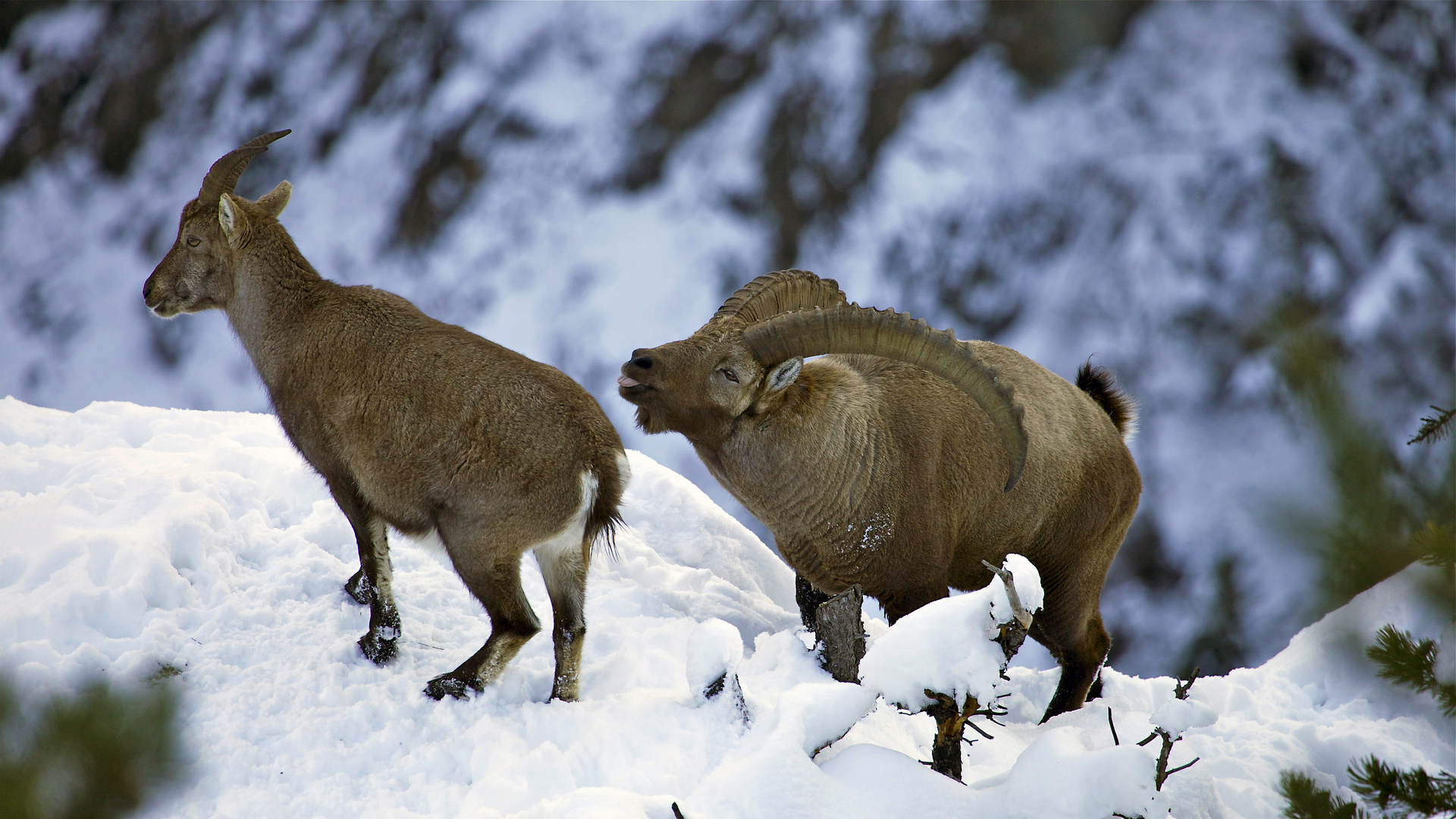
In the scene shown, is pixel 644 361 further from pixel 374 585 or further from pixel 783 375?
pixel 374 585

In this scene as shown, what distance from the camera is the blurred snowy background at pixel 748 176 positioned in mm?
9844

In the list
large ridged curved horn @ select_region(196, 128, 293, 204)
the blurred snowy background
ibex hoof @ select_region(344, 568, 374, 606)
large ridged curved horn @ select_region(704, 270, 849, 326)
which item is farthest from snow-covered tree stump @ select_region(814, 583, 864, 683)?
the blurred snowy background

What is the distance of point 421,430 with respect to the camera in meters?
4.30

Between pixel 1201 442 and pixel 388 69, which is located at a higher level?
pixel 388 69

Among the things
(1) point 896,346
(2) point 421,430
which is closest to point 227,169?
(2) point 421,430

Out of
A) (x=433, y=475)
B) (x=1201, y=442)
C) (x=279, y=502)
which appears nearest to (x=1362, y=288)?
(x=1201, y=442)

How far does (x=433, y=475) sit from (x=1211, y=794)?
3353mm

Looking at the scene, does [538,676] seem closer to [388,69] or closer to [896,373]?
[896,373]

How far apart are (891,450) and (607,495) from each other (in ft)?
4.36

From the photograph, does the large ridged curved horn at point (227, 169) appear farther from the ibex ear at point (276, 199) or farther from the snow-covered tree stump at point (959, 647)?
the snow-covered tree stump at point (959, 647)

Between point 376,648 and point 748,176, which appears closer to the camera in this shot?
point 376,648

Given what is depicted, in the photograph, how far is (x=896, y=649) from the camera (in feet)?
9.32

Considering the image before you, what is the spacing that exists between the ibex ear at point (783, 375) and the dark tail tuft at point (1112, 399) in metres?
2.07

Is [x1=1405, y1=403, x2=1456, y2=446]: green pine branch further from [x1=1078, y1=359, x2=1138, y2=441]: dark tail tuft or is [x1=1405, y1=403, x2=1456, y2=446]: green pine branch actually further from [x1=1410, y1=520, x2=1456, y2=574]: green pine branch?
[x1=1078, y1=359, x2=1138, y2=441]: dark tail tuft
